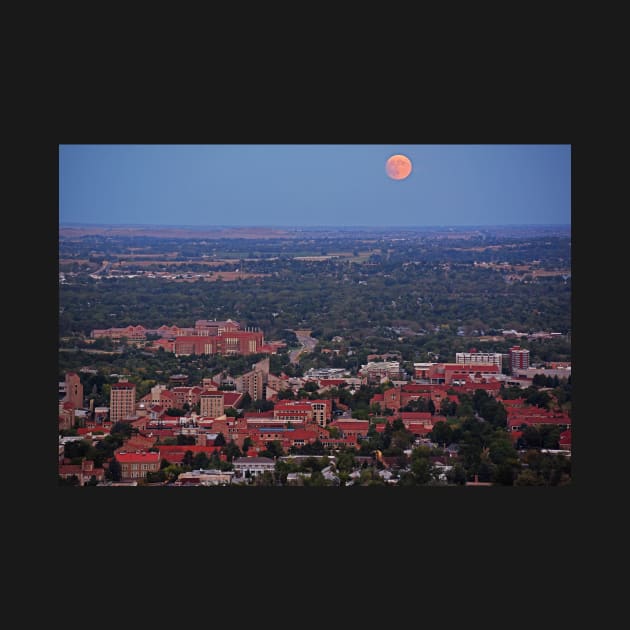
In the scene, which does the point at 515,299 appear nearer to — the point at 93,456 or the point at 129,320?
the point at 129,320

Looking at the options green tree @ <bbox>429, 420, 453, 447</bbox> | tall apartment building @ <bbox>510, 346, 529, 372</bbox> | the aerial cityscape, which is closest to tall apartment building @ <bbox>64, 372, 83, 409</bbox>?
the aerial cityscape

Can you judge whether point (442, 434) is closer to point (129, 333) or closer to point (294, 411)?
point (294, 411)

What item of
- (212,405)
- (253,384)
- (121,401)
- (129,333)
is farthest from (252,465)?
(129,333)

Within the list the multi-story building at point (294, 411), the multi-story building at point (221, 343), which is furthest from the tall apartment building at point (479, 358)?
the multi-story building at point (221, 343)

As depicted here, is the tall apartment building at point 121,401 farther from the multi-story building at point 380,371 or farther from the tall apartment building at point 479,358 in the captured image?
the tall apartment building at point 479,358

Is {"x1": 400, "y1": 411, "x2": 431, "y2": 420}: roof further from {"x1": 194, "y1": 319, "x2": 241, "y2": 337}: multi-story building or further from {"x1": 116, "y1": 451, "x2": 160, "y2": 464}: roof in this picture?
{"x1": 194, "y1": 319, "x2": 241, "y2": 337}: multi-story building
